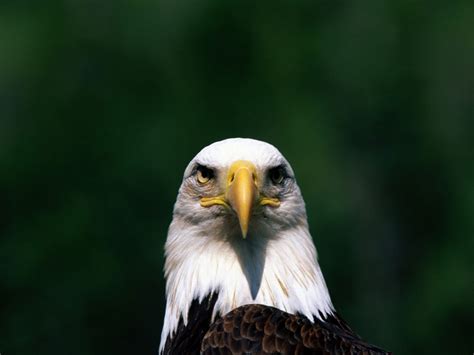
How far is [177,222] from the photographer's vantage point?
5836mm

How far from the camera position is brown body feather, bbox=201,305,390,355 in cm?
514

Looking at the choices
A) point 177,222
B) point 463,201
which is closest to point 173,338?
point 177,222

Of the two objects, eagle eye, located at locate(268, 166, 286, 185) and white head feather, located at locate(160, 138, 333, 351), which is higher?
eagle eye, located at locate(268, 166, 286, 185)

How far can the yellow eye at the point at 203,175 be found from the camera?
567cm

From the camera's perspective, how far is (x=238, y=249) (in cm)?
570

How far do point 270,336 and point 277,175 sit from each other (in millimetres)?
892

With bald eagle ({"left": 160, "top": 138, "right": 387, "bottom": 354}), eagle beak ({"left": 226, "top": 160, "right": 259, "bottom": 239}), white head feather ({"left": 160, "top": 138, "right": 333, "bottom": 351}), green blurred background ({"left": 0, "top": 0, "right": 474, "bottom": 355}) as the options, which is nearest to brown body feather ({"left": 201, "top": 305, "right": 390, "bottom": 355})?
bald eagle ({"left": 160, "top": 138, "right": 387, "bottom": 354})

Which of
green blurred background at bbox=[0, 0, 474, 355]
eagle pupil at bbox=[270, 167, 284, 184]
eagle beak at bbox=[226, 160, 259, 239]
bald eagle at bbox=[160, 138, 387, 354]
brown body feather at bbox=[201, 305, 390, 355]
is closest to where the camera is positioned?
brown body feather at bbox=[201, 305, 390, 355]

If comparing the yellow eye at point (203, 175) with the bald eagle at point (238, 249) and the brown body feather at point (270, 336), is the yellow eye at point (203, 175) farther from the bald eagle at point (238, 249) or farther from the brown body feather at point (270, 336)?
the brown body feather at point (270, 336)

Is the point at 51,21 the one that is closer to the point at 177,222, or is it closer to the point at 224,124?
the point at 224,124

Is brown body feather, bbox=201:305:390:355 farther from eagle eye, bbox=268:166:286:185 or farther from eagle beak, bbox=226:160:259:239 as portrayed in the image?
eagle eye, bbox=268:166:286:185

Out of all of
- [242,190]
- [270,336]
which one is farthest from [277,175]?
[270,336]

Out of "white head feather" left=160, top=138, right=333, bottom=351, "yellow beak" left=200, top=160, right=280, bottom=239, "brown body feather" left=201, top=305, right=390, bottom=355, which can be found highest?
"yellow beak" left=200, top=160, right=280, bottom=239

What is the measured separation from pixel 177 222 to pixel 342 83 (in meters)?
16.6
